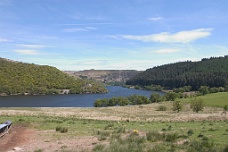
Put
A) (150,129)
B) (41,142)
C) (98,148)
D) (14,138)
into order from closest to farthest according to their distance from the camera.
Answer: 1. (98,148)
2. (41,142)
3. (14,138)
4. (150,129)

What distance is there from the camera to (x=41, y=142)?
17.7 m

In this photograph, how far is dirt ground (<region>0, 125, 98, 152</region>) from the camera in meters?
15.6

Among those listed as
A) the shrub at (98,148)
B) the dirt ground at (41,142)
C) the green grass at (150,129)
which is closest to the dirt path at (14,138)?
the dirt ground at (41,142)

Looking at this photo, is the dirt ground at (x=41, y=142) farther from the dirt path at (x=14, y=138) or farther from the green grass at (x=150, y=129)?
the green grass at (x=150, y=129)

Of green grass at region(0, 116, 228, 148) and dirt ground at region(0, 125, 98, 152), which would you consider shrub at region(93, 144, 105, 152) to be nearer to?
dirt ground at region(0, 125, 98, 152)

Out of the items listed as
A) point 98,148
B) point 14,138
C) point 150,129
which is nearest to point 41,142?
point 14,138

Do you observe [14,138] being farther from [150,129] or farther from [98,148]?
[150,129]

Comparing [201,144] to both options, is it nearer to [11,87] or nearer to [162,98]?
[162,98]

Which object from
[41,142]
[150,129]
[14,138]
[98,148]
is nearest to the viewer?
[98,148]

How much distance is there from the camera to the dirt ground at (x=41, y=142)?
15.6 metres

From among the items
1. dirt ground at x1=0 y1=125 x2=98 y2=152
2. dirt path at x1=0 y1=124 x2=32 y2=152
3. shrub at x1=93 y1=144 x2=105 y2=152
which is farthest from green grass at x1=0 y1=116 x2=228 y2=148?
shrub at x1=93 y1=144 x2=105 y2=152

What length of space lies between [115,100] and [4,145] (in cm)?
9726

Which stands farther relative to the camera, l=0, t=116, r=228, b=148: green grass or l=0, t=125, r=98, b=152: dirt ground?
l=0, t=116, r=228, b=148: green grass

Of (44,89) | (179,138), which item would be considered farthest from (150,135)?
(44,89)
